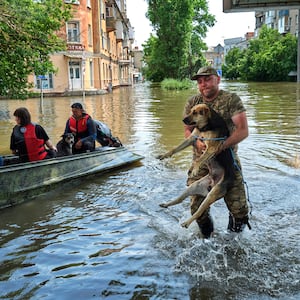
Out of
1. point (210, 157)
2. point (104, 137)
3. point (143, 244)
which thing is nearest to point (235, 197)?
point (210, 157)

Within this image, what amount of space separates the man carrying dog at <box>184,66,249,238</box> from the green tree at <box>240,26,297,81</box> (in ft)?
181

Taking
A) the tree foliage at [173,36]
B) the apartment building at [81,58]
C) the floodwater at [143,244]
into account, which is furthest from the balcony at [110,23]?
the floodwater at [143,244]

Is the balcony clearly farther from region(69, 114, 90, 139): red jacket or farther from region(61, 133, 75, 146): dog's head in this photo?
region(61, 133, 75, 146): dog's head

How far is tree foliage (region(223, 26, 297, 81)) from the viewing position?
186 feet

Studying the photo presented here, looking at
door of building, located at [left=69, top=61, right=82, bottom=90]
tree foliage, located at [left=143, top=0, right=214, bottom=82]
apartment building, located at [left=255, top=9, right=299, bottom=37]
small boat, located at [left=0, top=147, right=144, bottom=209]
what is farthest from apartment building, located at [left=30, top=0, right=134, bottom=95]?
apartment building, located at [left=255, top=9, right=299, bottom=37]

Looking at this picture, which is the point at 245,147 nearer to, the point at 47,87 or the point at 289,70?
the point at 47,87

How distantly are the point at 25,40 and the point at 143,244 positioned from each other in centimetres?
574

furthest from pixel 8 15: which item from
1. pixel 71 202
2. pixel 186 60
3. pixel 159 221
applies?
pixel 186 60

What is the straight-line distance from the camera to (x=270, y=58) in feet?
193

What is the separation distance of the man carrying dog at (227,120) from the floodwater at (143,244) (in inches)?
23.1

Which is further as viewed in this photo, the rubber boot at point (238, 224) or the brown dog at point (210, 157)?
the rubber boot at point (238, 224)

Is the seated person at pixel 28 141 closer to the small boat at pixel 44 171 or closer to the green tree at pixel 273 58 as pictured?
the small boat at pixel 44 171

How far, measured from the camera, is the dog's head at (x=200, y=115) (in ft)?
13.6

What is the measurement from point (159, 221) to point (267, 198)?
2.13 metres
